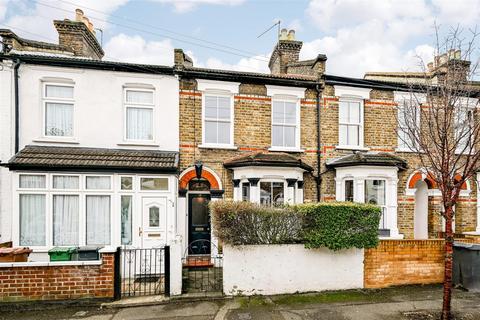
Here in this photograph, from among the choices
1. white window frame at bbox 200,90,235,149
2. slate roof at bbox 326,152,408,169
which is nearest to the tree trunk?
slate roof at bbox 326,152,408,169

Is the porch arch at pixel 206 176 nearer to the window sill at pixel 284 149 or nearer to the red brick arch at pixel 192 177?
the red brick arch at pixel 192 177

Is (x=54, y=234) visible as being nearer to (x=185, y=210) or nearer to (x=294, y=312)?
(x=185, y=210)

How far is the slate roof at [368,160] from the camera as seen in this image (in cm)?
942

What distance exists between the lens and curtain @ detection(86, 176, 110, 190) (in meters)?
8.21

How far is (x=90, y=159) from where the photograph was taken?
26.7ft

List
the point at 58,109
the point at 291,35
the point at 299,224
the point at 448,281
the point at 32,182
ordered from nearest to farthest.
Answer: the point at 448,281
the point at 299,224
the point at 32,182
the point at 58,109
the point at 291,35

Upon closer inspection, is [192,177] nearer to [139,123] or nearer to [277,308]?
[139,123]

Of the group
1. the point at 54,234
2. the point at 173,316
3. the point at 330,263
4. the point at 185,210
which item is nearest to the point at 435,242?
the point at 330,263

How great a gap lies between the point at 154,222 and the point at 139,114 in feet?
12.3

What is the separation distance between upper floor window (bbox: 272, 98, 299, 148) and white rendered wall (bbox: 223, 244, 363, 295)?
4.62 m

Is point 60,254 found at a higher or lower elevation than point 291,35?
lower

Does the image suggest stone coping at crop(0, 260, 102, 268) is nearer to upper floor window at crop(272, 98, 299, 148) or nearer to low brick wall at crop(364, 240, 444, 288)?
low brick wall at crop(364, 240, 444, 288)

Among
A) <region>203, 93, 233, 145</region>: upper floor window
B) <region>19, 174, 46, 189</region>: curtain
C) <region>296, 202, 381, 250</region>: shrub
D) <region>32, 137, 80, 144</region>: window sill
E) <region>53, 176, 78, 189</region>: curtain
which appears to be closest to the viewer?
<region>296, 202, 381, 250</region>: shrub

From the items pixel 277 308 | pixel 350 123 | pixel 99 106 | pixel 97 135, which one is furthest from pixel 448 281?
pixel 99 106
